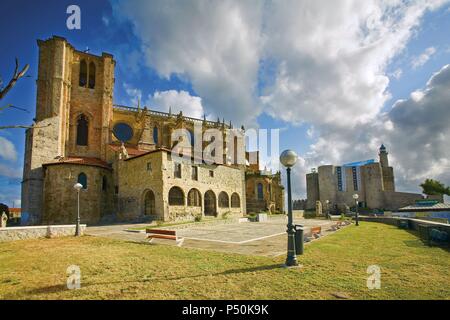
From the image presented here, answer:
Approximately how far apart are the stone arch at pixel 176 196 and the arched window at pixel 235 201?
33.6 feet

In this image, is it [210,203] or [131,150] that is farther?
[131,150]

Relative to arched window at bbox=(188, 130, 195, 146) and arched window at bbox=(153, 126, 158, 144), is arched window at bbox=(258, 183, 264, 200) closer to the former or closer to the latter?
arched window at bbox=(188, 130, 195, 146)

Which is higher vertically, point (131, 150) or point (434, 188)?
point (131, 150)

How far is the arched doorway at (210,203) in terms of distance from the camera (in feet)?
102

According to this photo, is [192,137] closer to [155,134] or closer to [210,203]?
[155,134]

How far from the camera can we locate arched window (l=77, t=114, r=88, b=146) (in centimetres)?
3088

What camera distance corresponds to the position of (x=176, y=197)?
83.9ft

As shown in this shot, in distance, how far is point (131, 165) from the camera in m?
26.7

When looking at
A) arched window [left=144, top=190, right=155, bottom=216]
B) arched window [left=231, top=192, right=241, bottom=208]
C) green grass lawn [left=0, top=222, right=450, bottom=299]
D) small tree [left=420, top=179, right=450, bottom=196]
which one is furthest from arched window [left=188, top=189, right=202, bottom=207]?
small tree [left=420, top=179, right=450, bottom=196]

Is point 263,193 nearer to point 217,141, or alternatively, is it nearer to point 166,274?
point 217,141

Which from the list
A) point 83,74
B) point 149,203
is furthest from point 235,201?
point 83,74

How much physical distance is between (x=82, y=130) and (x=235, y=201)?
21.5m

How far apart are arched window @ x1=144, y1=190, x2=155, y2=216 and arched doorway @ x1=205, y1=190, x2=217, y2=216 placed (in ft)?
23.8
